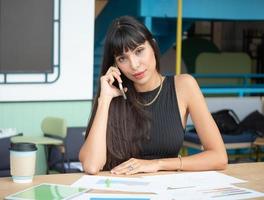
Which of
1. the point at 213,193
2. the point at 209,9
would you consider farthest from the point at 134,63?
the point at 209,9

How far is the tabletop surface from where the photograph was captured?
2018 mm

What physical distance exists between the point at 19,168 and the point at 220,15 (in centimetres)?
572

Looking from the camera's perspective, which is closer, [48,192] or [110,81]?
[48,192]

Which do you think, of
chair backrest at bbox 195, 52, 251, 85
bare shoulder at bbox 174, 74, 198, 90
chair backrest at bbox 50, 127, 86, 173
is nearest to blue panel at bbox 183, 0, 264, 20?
chair backrest at bbox 50, 127, 86, 173

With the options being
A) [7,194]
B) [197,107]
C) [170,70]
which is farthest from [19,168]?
[170,70]

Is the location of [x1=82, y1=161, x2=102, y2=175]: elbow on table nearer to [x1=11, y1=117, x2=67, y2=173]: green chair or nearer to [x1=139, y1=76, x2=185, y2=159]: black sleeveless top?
[x1=139, y1=76, x2=185, y2=159]: black sleeveless top

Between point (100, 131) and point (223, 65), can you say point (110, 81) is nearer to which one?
point (100, 131)

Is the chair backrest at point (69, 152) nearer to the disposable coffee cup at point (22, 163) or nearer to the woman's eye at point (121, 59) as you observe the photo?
→ the woman's eye at point (121, 59)

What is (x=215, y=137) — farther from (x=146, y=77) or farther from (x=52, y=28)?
(x=52, y=28)

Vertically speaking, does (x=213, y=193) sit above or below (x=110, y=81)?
below

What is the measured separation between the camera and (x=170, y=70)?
469 inches

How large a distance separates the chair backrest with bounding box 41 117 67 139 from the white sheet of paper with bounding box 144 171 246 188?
3.07 metres

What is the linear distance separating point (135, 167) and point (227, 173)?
1.20 feet

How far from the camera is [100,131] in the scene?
2.50m
